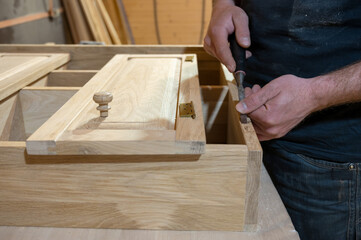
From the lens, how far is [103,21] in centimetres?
400

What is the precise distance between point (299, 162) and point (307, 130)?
12cm

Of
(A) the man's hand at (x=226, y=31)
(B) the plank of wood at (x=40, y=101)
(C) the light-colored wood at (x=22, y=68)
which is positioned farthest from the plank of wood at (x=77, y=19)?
(A) the man's hand at (x=226, y=31)

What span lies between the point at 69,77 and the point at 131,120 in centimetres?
73

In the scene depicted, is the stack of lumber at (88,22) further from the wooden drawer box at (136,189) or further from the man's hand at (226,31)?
the wooden drawer box at (136,189)

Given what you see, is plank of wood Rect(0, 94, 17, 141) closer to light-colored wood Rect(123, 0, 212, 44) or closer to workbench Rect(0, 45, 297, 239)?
workbench Rect(0, 45, 297, 239)

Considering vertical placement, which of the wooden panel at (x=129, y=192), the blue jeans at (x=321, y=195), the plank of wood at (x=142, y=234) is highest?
the wooden panel at (x=129, y=192)

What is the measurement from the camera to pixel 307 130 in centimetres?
113

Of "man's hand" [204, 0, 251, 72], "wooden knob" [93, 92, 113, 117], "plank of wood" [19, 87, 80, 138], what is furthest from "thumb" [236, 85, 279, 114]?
"plank of wood" [19, 87, 80, 138]

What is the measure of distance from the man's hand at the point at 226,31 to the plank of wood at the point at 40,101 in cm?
53

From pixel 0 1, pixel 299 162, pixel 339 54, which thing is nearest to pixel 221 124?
pixel 299 162

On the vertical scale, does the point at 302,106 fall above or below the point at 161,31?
above

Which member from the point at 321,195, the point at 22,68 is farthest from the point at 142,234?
the point at 22,68

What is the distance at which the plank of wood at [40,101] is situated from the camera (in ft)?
4.04

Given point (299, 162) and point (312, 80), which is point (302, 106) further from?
point (299, 162)
